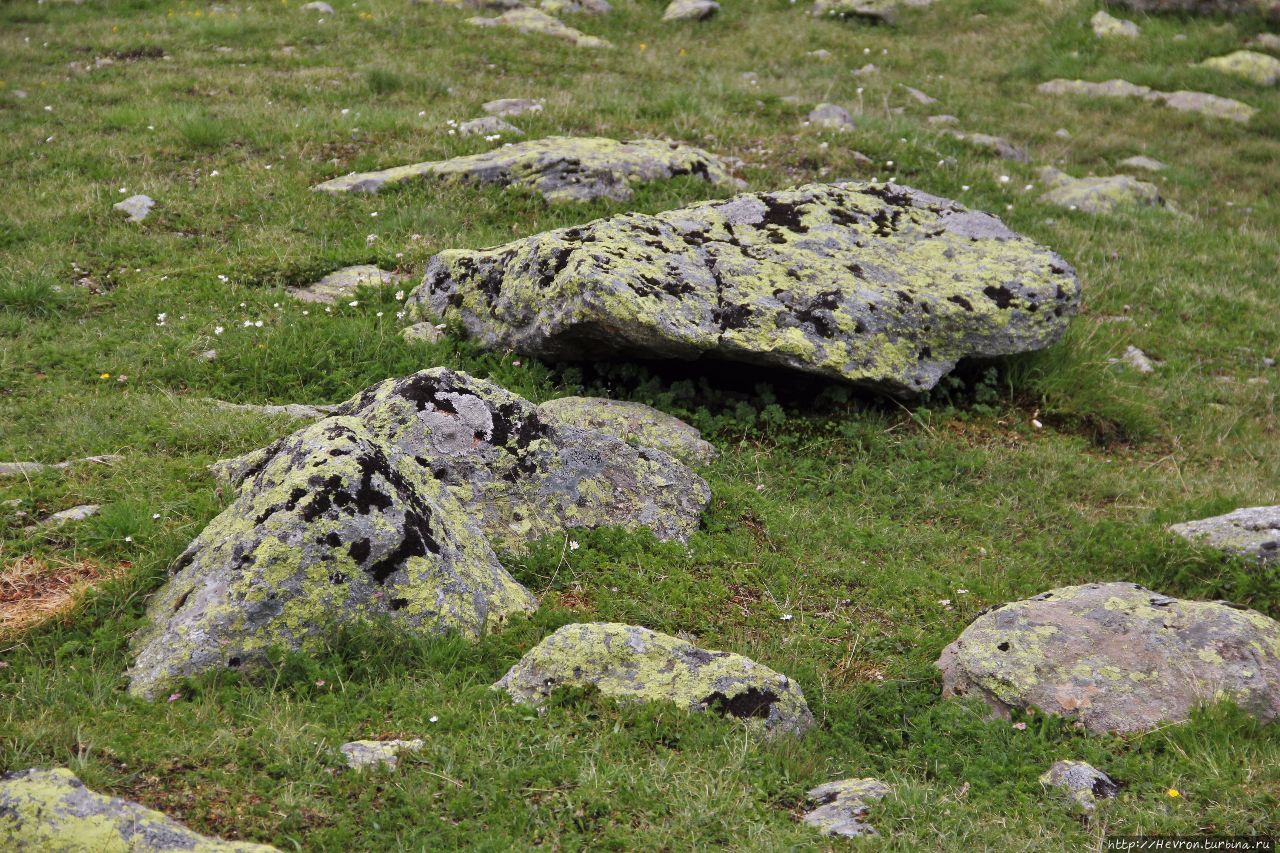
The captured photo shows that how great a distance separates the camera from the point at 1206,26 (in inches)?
958

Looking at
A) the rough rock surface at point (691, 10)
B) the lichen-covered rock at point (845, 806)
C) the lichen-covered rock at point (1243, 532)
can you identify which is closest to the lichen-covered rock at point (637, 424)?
the lichen-covered rock at point (845, 806)

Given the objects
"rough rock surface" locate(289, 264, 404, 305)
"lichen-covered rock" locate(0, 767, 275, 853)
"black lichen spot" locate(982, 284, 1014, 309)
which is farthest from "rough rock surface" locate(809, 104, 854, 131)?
"lichen-covered rock" locate(0, 767, 275, 853)

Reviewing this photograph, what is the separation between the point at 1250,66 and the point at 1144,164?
6.55 m

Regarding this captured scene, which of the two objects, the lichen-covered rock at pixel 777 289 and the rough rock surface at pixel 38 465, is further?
the lichen-covered rock at pixel 777 289

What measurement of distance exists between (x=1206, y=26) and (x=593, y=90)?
15.4 meters

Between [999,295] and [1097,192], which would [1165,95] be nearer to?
[1097,192]

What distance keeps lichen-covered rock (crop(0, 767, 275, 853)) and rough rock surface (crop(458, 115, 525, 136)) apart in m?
12.8

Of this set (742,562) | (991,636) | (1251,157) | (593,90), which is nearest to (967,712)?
(991,636)

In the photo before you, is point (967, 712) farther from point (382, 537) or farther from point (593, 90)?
point (593, 90)

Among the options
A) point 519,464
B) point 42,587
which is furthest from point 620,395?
point 42,587

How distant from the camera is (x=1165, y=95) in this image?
2194cm

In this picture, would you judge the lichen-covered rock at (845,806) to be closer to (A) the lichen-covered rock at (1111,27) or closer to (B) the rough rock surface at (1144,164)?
(B) the rough rock surface at (1144,164)

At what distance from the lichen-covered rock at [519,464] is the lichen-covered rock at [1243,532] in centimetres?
398

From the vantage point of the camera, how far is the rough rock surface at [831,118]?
56.6 feet
